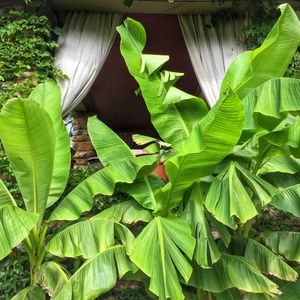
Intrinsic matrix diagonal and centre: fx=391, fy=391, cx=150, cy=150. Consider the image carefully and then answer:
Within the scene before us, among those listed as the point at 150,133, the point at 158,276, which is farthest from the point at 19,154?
the point at 150,133

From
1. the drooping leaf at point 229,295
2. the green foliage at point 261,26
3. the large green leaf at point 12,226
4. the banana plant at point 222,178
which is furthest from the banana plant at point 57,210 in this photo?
the green foliage at point 261,26

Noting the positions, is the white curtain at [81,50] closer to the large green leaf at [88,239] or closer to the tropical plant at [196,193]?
the tropical plant at [196,193]

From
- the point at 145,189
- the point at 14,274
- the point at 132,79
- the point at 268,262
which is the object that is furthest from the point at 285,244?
the point at 132,79

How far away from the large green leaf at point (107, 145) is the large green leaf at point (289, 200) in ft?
3.83

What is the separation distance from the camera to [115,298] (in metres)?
3.46

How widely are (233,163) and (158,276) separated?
37.2 inches

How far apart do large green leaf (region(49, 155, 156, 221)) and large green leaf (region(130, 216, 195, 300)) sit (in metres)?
0.48

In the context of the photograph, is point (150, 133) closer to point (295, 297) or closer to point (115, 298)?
point (115, 298)

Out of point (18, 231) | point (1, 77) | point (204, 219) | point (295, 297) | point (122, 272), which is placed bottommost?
point (295, 297)

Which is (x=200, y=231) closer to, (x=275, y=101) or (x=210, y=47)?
(x=275, y=101)

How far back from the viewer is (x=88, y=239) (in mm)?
2754

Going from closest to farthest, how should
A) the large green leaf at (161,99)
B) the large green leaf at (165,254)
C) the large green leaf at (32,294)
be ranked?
the large green leaf at (165,254)
the large green leaf at (32,294)
the large green leaf at (161,99)

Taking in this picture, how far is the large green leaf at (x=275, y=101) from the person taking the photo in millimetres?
2504

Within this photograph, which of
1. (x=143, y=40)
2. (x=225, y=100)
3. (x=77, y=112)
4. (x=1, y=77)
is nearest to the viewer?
(x=225, y=100)
